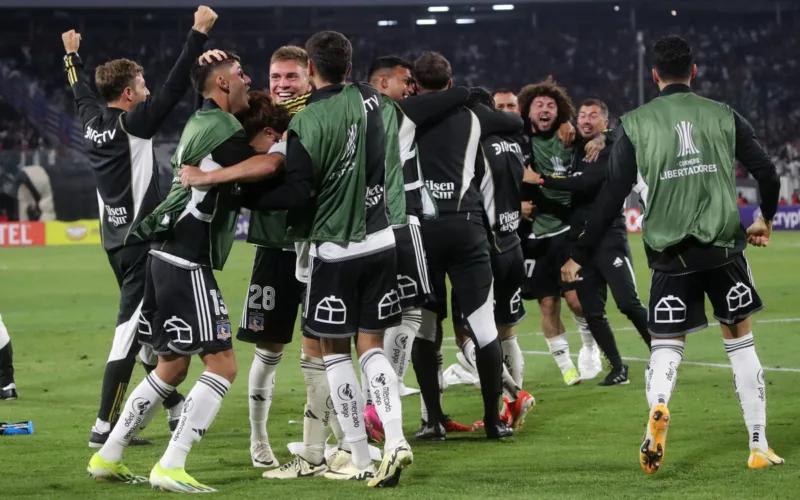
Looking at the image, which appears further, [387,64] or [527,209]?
[527,209]

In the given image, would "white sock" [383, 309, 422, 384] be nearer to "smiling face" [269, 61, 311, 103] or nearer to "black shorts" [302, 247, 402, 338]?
"black shorts" [302, 247, 402, 338]

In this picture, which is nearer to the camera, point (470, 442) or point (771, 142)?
point (470, 442)

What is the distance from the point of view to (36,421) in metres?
8.48

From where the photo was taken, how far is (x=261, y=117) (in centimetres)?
635

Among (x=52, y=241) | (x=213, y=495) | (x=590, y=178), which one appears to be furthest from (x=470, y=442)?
(x=52, y=241)

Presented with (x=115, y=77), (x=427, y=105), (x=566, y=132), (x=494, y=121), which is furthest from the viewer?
(x=566, y=132)

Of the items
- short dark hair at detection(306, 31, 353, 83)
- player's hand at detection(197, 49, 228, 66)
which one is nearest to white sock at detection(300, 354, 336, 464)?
short dark hair at detection(306, 31, 353, 83)

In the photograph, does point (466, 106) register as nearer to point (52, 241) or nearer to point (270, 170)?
point (270, 170)

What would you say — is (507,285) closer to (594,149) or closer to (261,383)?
(594,149)

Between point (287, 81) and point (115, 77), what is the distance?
1238 mm

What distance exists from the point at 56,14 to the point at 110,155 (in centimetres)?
4327

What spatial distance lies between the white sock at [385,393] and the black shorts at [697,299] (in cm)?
147

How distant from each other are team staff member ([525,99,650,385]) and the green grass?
0.42 metres

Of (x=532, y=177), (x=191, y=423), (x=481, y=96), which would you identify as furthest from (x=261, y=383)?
(x=532, y=177)
